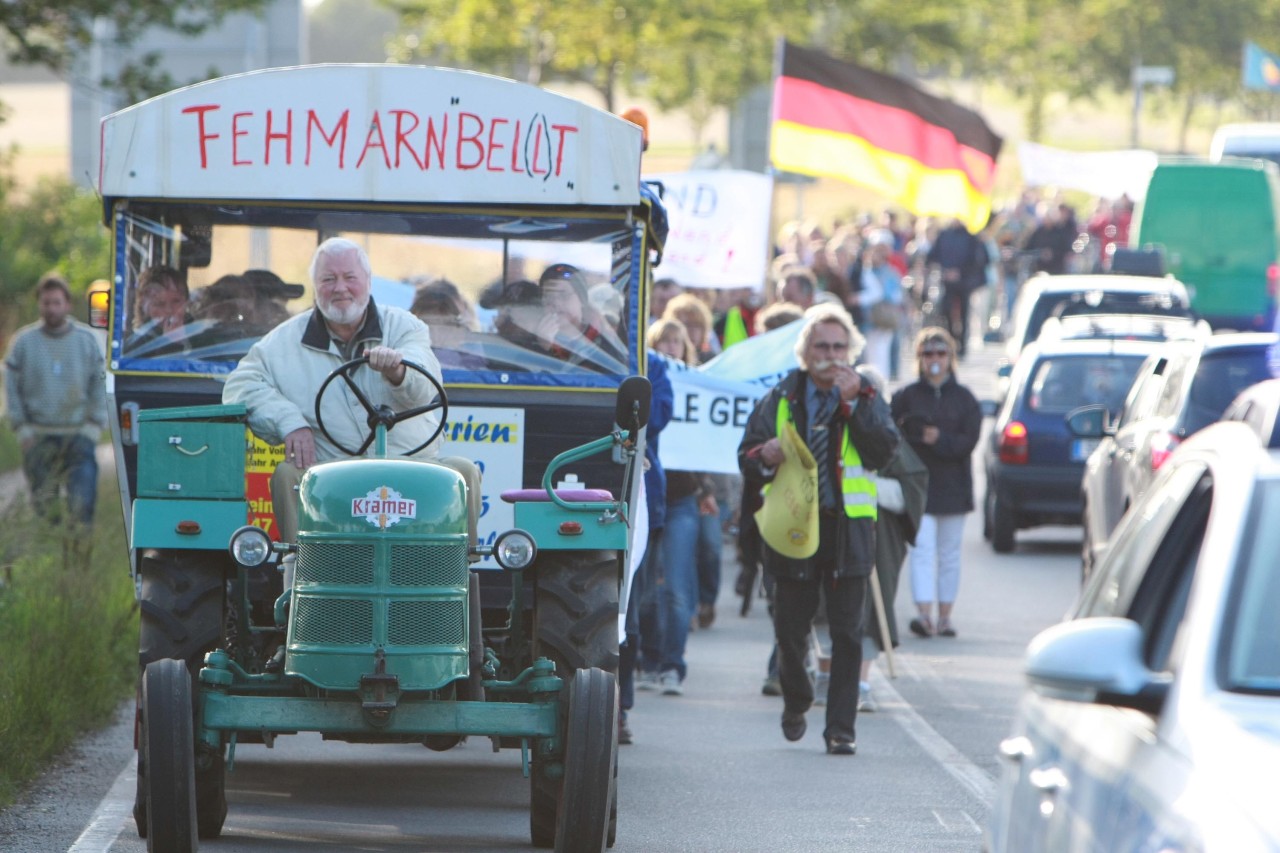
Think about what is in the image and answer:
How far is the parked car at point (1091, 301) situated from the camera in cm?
2172

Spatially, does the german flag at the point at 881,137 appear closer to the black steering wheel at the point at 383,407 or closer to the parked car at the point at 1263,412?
the black steering wheel at the point at 383,407

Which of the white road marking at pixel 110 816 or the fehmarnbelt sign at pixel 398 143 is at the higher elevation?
the fehmarnbelt sign at pixel 398 143

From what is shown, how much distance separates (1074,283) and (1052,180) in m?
16.6

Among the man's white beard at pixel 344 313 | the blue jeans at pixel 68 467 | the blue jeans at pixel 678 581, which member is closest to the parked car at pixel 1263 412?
the man's white beard at pixel 344 313

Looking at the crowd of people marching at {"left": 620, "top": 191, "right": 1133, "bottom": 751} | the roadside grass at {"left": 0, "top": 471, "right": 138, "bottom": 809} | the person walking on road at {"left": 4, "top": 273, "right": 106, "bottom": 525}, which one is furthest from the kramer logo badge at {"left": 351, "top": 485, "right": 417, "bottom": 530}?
the person walking on road at {"left": 4, "top": 273, "right": 106, "bottom": 525}

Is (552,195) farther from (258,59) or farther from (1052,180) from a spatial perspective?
(1052,180)

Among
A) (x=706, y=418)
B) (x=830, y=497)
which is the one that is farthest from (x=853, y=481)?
(x=706, y=418)

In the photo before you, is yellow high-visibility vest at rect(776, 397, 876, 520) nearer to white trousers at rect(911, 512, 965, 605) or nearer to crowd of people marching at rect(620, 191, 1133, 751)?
crowd of people marching at rect(620, 191, 1133, 751)

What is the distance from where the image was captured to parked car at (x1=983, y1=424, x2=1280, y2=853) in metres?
3.62

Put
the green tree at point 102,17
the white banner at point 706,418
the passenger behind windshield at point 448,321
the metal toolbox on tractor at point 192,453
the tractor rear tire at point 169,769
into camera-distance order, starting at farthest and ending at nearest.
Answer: the green tree at point 102,17, the white banner at point 706,418, the passenger behind windshield at point 448,321, the metal toolbox on tractor at point 192,453, the tractor rear tire at point 169,769

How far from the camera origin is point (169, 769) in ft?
22.1

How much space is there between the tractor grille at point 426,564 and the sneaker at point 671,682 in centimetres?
456

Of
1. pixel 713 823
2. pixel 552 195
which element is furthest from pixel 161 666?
pixel 552 195

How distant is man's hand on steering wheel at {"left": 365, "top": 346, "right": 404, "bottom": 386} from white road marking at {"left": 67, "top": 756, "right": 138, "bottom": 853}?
A: 1.82m
